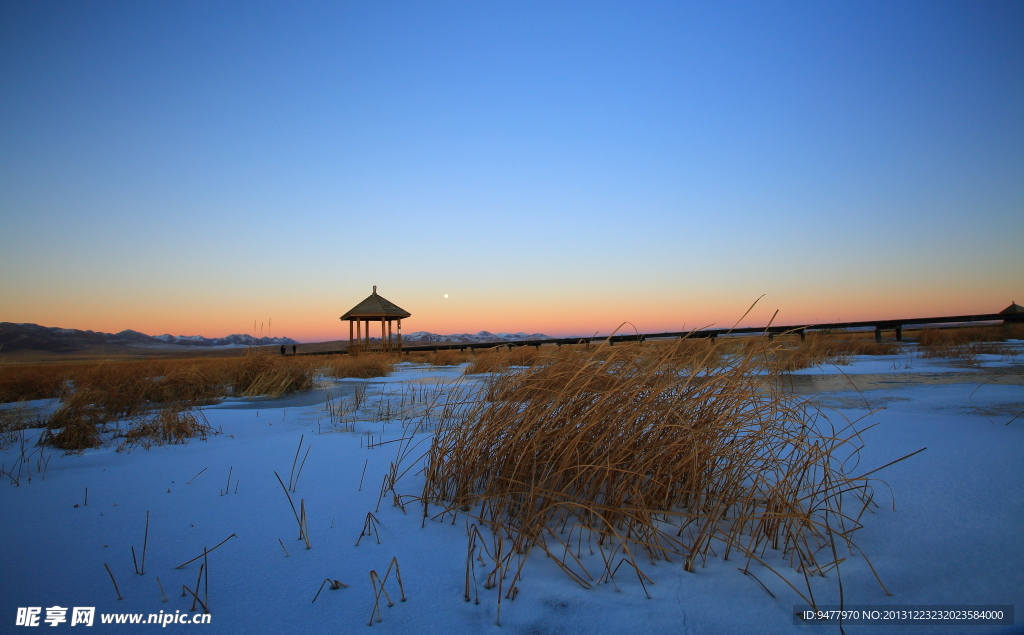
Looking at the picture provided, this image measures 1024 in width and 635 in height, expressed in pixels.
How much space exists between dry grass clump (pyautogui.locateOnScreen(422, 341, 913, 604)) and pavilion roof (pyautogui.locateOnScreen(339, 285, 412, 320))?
1890cm

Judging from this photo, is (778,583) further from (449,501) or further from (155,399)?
(155,399)

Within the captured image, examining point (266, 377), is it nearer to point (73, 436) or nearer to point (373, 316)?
point (73, 436)

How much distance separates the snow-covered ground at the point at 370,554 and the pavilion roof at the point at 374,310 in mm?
17736

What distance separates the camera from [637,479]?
1684 millimetres

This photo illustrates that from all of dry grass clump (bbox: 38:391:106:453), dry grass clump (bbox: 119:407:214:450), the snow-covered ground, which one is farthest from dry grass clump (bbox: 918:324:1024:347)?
dry grass clump (bbox: 38:391:106:453)

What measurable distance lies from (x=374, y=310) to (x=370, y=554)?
19818mm

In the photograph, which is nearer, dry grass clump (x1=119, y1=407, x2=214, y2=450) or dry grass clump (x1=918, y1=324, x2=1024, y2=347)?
dry grass clump (x1=119, y1=407, x2=214, y2=450)

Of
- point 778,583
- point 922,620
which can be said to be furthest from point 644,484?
point 922,620

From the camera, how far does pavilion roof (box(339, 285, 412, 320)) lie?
66.1ft

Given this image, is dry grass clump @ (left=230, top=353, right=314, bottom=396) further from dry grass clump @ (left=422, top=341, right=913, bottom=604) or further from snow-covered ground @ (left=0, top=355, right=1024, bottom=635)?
dry grass clump @ (left=422, top=341, right=913, bottom=604)

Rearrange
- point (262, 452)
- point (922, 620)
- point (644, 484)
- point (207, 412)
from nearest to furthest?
point (922, 620) → point (644, 484) → point (262, 452) → point (207, 412)

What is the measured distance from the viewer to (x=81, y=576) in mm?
1351

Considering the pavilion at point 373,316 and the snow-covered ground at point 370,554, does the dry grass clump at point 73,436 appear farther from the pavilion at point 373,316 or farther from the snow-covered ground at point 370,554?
the pavilion at point 373,316

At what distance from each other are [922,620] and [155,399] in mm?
6814
